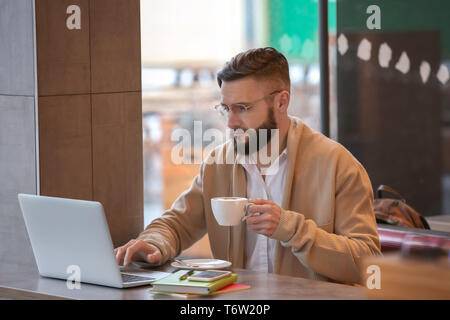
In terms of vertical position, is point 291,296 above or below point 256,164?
below

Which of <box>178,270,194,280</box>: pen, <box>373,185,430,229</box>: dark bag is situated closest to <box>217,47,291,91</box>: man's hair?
<box>178,270,194,280</box>: pen

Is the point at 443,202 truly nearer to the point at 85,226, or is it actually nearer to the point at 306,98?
the point at 306,98

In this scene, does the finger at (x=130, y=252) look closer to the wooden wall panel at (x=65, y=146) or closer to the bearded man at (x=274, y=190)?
the bearded man at (x=274, y=190)

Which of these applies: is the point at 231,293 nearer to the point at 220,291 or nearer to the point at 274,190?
the point at 220,291

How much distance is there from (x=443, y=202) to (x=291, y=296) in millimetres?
3684

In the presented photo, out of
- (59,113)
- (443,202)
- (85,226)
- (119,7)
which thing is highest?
(119,7)

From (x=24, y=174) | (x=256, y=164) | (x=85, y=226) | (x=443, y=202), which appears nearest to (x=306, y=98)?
(x=443, y=202)

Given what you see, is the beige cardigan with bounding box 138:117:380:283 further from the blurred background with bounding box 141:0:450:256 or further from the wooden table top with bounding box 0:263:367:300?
the blurred background with bounding box 141:0:450:256

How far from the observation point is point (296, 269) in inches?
93.2

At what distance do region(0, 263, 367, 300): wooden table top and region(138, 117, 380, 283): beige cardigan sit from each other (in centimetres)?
24

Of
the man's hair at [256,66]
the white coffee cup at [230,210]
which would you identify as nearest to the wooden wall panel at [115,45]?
the man's hair at [256,66]

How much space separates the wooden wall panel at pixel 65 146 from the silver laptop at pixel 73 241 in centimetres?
35

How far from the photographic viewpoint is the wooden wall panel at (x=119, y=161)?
8.15 feet
